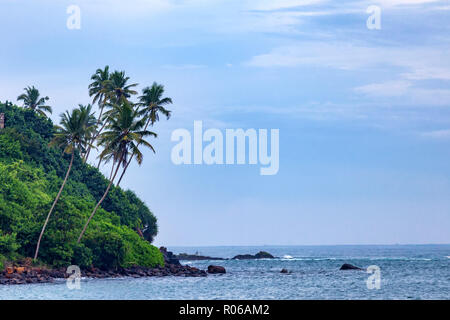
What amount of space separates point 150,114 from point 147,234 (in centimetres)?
2144

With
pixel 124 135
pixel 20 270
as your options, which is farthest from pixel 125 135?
pixel 20 270

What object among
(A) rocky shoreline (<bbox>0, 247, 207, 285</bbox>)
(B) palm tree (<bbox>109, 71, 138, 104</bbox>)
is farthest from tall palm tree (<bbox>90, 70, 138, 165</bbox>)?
(A) rocky shoreline (<bbox>0, 247, 207, 285</bbox>)

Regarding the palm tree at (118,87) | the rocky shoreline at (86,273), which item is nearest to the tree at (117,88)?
the palm tree at (118,87)

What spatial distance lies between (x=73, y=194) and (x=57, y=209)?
13607 millimetres

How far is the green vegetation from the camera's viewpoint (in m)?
61.8

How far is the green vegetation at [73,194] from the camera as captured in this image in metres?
61.8

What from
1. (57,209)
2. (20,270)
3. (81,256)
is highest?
(57,209)

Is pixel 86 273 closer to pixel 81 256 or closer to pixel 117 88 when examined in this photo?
pixel 81 256

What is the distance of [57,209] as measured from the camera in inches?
2534

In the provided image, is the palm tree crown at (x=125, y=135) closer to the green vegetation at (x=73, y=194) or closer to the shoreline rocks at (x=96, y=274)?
the green vegetation at (x=73, y=194)

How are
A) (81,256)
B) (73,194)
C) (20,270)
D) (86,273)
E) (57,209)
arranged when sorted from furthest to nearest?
(73,194) → (57,209) → (81,256) → (86,273) → (20,270)
